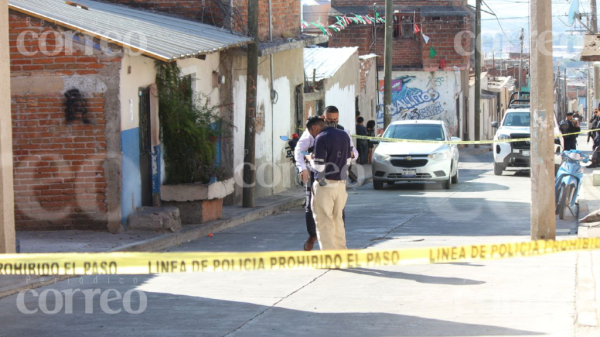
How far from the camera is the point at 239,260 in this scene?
251 inches

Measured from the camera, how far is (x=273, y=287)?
907 centimetres

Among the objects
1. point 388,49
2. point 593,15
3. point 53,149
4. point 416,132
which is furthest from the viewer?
point 593,15

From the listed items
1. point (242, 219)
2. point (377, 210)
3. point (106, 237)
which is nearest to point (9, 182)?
point (106, 237)

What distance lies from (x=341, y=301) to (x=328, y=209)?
6.35ft

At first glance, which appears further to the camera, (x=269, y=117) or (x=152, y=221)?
(x=269, y=117)

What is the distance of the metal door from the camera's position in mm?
13828

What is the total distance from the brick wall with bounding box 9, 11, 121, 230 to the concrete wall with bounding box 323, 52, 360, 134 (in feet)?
46.3

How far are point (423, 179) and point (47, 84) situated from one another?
10391 millimetres

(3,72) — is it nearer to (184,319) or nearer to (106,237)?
(184,319)

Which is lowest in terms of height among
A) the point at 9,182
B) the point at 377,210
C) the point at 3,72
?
the point at 377,210

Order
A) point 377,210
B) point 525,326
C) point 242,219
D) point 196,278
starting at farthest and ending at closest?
point 377,210 → point 242,219 → point 196,278 → point 525,326

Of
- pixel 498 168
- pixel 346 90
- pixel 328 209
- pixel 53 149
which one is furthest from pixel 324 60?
pixel 328 209

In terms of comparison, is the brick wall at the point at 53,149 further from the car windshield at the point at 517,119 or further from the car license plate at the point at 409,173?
the car windshield at the point at 517,119

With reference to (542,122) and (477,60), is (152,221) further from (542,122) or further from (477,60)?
(477,60)
